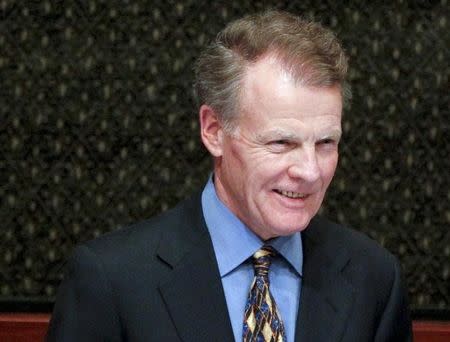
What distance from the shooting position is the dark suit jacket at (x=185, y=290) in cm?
114

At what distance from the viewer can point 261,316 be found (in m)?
1.15

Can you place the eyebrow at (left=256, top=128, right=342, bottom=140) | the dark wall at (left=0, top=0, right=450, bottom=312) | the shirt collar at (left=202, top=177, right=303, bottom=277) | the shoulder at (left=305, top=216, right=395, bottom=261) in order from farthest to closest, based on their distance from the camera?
1. the dark wall at (left=0, top=0, right=450, bottom=312)
2. the shoulder at (left=305, top=216, right=395, bottom=261)
3. the shirt collar at (left=202, top=177, right=303, bottom=277)
4. the eyebrow at (left=256, top=128, right=342, bottom=140)

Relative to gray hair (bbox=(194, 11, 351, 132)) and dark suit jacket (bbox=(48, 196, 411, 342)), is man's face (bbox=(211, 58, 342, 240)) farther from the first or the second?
dark suit jacket (bbox=(48, 196, 411, 342))

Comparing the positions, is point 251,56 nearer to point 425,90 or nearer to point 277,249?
point 277,249

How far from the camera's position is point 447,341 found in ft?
5.66

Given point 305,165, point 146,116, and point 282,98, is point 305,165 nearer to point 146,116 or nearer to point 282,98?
point 282,98

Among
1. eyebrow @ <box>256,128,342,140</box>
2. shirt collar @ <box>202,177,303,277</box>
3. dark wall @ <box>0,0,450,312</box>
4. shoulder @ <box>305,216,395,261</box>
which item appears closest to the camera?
eyebrow @ <box>256,128,342,140</box>

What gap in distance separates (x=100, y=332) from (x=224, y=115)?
32 centimetres

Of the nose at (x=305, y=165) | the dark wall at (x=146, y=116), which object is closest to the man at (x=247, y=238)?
the nose at (x=305, y=165)

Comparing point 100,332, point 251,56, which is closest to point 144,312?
point 100,332

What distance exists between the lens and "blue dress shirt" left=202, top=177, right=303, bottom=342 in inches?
46.3

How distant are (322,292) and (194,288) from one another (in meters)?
0.18

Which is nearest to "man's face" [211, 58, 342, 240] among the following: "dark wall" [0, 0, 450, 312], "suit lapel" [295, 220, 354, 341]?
"suit lapel" [295, 220, 354, 341]

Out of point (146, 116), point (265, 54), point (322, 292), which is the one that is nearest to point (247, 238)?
point (322, 292)
